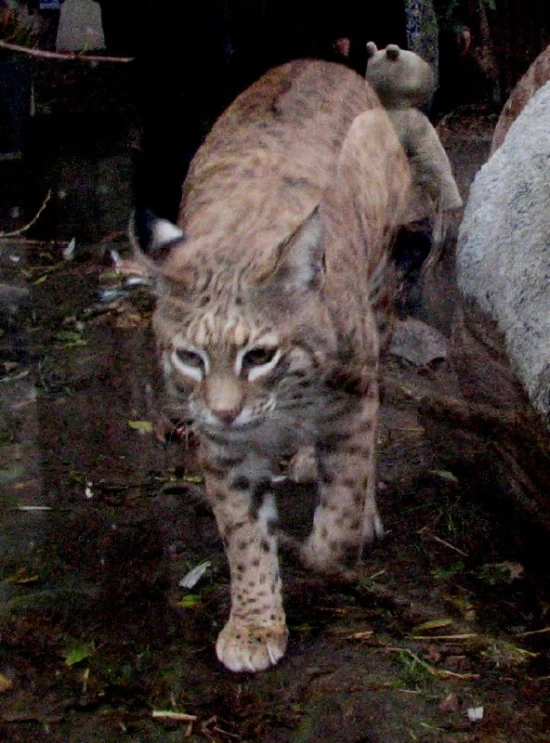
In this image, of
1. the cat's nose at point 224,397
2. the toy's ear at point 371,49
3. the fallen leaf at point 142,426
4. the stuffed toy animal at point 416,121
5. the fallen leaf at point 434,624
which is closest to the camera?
the cat's nose at point 224,397

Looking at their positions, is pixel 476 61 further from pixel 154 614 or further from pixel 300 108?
pixel 154 614

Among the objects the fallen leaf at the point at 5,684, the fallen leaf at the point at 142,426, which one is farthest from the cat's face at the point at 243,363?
the fallen leaf at the point at 142,426

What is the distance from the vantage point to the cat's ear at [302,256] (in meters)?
2.63

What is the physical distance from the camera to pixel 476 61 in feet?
11.0

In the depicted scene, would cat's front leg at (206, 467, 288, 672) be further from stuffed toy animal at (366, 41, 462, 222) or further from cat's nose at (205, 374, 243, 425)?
stuffed toy animal at (366, 41, 462, 222)

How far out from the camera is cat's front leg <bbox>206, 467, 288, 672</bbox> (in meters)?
2.94

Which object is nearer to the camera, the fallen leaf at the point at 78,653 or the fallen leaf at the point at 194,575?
the fallen leaf at the point at 78,653

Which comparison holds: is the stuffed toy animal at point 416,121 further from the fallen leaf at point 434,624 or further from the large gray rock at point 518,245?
the fallen leaf at point 434,624

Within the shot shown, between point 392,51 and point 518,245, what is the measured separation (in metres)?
0.49

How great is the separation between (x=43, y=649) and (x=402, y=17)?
5.14 ft

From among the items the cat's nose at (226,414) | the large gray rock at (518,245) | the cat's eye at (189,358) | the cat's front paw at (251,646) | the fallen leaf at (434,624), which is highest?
the large gray rock at (518,245)


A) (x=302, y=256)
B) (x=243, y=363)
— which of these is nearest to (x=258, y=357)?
(x=243, y=363)

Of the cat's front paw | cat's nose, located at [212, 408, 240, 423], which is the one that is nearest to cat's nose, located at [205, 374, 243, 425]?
cat's nose, located at [212, 408, 240, 423]

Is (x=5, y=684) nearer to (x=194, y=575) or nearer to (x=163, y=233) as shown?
(x=194, y=575)
